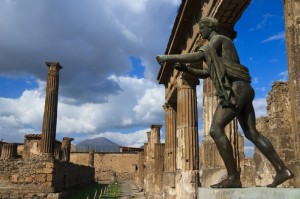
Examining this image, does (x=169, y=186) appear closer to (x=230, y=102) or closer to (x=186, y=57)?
(x=186, y=57)

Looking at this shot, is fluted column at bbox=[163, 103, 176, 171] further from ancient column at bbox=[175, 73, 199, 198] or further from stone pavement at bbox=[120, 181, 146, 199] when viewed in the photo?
stone pavement at bbox=[120, 181, 146, 199]

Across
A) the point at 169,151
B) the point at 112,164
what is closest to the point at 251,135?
the point at 169,151

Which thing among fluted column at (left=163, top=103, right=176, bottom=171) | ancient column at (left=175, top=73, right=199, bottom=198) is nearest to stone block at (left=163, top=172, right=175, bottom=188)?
fluted column at (left=163, top=103, right=176, bottom=171)

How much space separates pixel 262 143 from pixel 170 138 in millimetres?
13169

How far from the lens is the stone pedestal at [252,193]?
298cm

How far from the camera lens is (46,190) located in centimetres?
1992

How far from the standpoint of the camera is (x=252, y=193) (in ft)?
10.8

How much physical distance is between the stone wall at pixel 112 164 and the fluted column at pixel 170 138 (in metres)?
39.3

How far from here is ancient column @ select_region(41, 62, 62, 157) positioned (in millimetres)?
23016

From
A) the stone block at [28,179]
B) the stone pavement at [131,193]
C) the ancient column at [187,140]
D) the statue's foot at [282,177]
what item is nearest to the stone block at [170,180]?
the ancient column at [187,140]

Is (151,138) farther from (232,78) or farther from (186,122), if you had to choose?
(232,78)

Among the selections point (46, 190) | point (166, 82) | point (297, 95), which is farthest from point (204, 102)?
point (46, 190)

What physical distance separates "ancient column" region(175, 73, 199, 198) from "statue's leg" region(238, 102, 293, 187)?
24.6 feet

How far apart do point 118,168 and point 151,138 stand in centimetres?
3263
